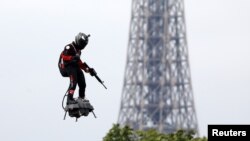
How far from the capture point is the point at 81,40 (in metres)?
29.8

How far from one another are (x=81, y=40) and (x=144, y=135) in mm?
76302

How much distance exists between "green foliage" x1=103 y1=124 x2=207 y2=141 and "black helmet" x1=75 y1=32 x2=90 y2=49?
66958mm

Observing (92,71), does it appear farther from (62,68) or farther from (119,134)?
(119,134)

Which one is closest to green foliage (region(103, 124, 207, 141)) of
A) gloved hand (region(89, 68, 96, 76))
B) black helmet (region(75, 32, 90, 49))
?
gloved hand (region(89, 68, 96, 76))

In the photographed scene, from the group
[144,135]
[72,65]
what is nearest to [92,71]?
[72,65]

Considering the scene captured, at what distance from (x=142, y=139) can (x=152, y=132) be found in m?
1.61

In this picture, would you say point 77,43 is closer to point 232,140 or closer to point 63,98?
point 63,98

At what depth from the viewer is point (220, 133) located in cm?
3294

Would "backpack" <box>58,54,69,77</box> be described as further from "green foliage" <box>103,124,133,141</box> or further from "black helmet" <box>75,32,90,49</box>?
"green foliage" <box>103,124,133,141</box>

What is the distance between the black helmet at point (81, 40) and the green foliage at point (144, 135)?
220ft

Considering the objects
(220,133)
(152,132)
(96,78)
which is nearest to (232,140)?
(220,133)

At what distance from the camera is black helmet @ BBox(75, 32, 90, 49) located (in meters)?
29.7

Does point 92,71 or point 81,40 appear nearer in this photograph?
point 81,40

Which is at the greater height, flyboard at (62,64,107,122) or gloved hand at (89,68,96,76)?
gloved hand at (89,68,96,76)
